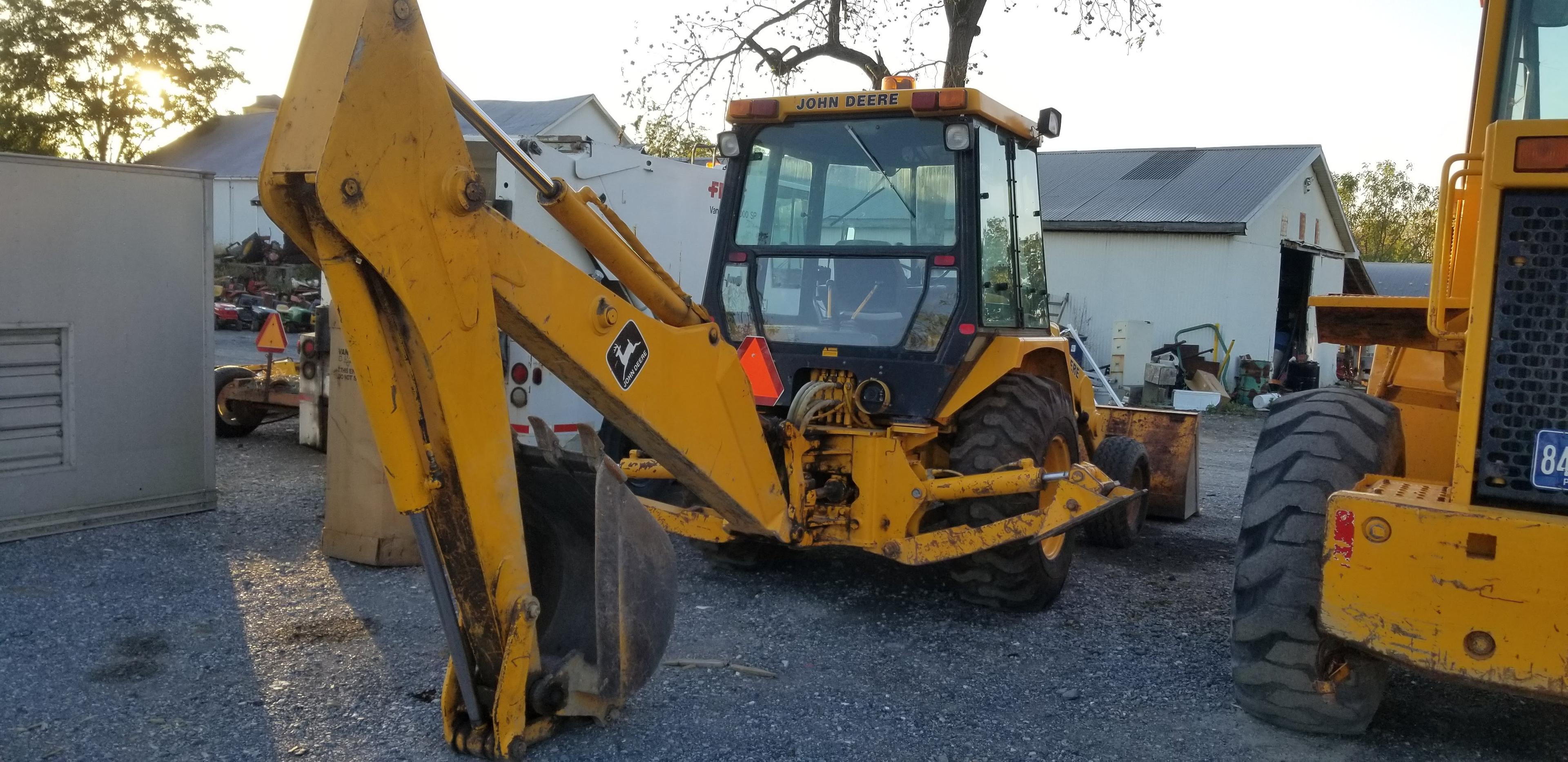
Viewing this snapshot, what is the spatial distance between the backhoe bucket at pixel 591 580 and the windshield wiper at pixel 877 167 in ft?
7.59

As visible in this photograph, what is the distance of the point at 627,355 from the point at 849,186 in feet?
7.53

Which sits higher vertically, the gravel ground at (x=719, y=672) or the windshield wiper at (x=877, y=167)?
the windshield wiper at (x=877, y=167)

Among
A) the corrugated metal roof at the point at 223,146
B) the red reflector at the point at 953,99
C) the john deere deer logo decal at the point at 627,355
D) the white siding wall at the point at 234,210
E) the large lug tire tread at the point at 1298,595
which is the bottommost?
the large lug tire tread at the point at 1298,595

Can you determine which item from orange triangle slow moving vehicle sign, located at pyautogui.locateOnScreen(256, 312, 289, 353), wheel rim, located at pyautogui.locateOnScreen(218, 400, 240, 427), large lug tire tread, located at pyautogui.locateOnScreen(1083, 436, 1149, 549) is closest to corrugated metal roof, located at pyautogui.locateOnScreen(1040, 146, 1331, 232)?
large lug tire tread, located at pyautogui.locateOnScreen(1083, 436, 1149, 549)

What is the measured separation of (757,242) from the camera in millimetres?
5684

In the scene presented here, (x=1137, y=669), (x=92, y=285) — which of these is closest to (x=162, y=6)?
(x=92, y=285)

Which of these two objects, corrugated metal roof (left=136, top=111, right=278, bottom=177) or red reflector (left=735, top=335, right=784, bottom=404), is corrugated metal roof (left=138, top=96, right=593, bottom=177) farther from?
red reflector (left=735, top=335, right=784, bottom=404)

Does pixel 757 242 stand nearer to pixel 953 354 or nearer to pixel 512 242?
pixel 953 354

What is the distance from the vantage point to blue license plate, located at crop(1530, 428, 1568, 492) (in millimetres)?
3176

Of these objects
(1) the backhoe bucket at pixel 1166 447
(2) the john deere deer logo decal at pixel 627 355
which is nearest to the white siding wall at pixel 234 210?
(1) the backhoe bucket at pixel 1166 447

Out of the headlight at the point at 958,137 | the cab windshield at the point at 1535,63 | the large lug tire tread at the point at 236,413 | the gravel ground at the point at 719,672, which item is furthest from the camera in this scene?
the large lug tire tread at the point at 236,413

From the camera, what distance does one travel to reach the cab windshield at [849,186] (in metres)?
5.30

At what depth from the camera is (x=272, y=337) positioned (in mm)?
9156

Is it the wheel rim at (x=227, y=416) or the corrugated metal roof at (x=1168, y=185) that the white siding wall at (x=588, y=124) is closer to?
the corrugated metal roof at (x=1168, y=185)
